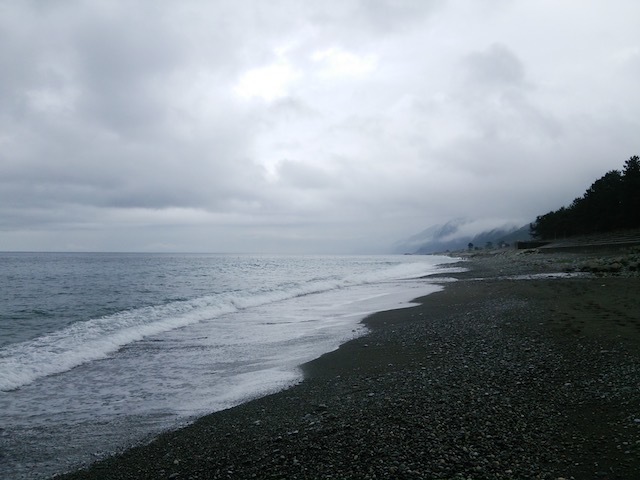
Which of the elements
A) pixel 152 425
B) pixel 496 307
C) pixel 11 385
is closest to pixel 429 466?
pixel 152 425

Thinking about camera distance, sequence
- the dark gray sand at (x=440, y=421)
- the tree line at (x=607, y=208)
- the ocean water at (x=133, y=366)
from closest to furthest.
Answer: the dark gray sand at (x=440, y=421)
the ocean water at (x=133, y=366)
the tree line at (x=607, y=208)

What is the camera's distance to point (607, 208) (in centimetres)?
7775

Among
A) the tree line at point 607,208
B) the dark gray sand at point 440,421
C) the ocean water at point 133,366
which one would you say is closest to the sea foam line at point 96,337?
the ocean water at point 133,366

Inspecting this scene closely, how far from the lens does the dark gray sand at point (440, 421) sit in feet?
16.2

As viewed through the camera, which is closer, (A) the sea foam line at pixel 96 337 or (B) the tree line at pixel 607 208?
(A) the sea foam line at pixel 96 337

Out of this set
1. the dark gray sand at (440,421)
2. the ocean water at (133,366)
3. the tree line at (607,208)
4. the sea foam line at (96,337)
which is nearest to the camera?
the dark gray sand at (440,421)

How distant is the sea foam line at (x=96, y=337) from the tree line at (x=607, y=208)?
71.2 metres

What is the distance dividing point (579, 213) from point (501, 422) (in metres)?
98.4

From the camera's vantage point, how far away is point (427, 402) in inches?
273

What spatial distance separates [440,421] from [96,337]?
14.4m

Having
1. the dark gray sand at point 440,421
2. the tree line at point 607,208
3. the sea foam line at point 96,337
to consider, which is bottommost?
the sea foam line at point 96,337

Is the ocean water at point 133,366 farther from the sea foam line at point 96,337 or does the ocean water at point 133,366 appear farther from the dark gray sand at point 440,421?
the dark gray sand at point 440,421

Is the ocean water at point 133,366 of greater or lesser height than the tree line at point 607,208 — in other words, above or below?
below

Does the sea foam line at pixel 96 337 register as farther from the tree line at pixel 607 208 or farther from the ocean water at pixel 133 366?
the tree line at pixel 607 208
